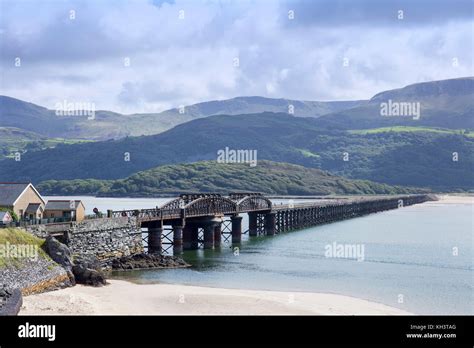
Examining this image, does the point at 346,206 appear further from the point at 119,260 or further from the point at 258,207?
the point at 119,260

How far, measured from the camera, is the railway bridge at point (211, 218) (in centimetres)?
7638

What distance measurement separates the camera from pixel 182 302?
5022cm

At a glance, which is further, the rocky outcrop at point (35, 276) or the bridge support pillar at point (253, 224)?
the bridge support pillar at point (253, 224)

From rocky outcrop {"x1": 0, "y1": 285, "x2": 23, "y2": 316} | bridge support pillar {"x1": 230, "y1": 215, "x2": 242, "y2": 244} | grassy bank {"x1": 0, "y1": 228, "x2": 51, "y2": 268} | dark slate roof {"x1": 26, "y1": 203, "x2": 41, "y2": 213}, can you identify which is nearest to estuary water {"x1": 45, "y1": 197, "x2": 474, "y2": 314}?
bridge support pillar {"x1": 230, "y1": 215, "x2": 242, "y2": 244}

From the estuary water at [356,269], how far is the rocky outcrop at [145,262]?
151 centimetres

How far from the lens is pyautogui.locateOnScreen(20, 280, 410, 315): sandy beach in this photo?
1825 inches

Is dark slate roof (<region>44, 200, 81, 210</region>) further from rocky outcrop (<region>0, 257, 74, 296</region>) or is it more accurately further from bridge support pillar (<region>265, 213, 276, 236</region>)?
bridge support pillar (<region>265, 213, 276, 236</region>)

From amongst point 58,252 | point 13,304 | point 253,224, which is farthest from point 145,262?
point 253,224

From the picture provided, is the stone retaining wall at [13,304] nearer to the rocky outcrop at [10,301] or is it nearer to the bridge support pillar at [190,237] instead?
the rocky outcrop at [10,301]

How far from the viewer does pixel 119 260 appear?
217 ft

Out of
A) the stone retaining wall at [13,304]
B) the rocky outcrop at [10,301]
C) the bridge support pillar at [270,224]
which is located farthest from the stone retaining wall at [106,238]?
the bridge support pillar at [270,224]
